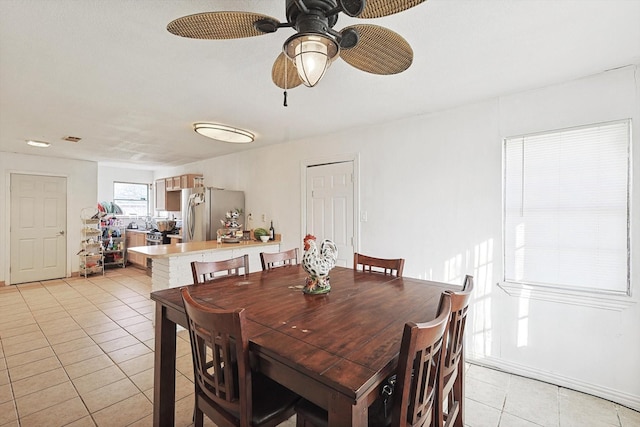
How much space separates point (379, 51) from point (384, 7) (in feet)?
0.89

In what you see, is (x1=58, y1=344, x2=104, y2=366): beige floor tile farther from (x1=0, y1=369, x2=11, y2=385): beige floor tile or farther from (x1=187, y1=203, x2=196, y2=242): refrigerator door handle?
(x1=187, y1=203, x2=196, y2=242): refrigerator door handle

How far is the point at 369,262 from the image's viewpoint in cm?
248

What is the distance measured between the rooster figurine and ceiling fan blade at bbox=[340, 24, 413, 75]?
0.99 m

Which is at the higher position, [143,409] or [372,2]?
[372,2]

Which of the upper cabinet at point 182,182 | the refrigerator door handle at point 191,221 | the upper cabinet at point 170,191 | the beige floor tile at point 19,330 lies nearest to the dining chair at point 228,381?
the beige floor tile at point 19,330

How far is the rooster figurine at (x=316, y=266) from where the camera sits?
1.75 meters

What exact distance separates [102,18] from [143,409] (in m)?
2.42

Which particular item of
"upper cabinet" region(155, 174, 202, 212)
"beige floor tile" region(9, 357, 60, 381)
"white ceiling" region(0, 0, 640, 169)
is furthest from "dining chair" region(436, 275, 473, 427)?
"upper cabinet" region(155, 174, 202, 212)

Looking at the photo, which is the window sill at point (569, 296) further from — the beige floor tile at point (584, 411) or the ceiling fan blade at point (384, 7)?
the ceiling fan blade at point (384, 7)

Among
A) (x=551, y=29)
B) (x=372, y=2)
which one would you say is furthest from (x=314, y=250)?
(x=551, y=29)

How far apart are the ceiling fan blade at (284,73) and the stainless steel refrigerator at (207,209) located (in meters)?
3.40

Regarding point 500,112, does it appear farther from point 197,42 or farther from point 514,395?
point 197,42

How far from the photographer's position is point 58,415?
1.96 meters

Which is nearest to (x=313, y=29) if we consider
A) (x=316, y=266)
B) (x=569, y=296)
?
(x=316, y=266)
